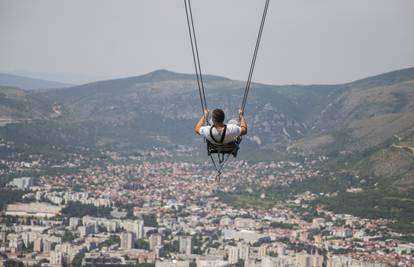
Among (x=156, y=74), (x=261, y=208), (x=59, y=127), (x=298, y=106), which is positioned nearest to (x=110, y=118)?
(x=59, y=127)

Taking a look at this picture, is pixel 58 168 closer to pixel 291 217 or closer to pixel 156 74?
pixel 291 217

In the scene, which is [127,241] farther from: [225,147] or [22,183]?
[225,147]

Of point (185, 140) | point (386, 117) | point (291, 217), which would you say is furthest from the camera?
point (185, 140)

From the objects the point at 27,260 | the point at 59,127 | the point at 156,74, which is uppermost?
the point at 156,74

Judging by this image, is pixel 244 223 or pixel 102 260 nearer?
pixel 102 260

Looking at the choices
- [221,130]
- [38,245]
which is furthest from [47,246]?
[221,130]

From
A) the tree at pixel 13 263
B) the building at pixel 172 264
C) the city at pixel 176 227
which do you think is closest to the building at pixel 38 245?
the city at pixel 176 227
